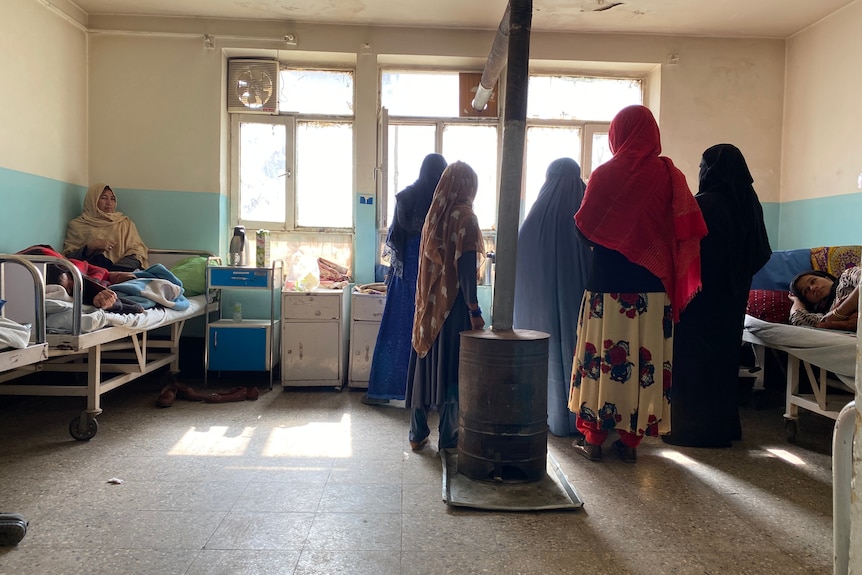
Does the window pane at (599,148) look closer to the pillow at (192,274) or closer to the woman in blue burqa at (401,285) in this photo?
the woman in blue burqa at (401,285)

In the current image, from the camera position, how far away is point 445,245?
2895mm

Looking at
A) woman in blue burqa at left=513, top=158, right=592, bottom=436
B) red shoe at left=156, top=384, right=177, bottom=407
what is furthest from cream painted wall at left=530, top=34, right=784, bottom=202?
red shoe at left=156, top=384, right=177, bottom=407

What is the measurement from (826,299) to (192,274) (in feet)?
16.2

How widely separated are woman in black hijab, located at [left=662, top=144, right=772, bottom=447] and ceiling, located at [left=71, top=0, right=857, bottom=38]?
2302 mm

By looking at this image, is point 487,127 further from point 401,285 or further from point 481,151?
point 401,285

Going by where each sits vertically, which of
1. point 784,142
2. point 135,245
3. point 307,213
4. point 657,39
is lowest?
point 135,245

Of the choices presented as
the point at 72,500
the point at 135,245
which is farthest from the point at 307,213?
the point at 72,500

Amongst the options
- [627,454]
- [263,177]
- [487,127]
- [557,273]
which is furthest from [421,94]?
[627,454]

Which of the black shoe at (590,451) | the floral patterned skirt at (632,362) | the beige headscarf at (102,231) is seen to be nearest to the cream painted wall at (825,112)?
the floral patterned skirt at (632,362)

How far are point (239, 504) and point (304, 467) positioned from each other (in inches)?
19.3

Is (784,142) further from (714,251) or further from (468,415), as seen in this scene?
(468,415)

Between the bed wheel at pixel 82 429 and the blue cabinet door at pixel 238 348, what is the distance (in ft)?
4.63

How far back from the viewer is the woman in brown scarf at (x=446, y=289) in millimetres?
2877

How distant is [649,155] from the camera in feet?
9.25
